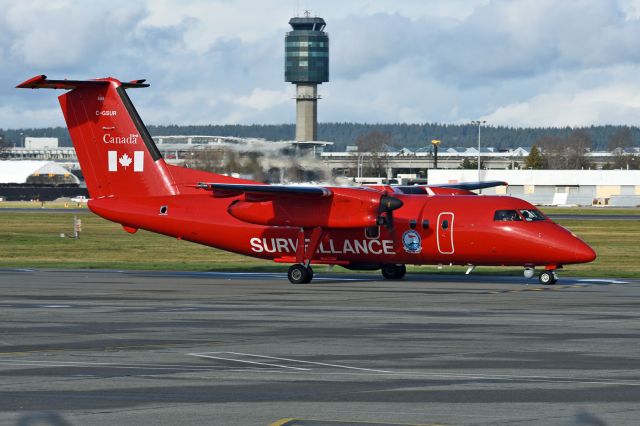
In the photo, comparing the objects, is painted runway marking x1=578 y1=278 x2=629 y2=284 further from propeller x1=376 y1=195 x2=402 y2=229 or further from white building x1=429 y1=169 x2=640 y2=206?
white building x1=429 y1=169 x2=640 y2=206

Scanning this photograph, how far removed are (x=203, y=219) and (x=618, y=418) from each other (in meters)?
26.0

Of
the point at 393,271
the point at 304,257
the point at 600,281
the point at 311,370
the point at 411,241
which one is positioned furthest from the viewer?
the point at 393,271

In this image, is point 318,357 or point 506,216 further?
point 506,216

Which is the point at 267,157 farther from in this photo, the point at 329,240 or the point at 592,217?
the point at 592,217

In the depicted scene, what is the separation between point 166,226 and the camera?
37.0m

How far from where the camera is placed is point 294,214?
3522cm

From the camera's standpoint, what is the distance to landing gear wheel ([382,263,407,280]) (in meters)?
37.4

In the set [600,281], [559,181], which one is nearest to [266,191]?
[600,281]

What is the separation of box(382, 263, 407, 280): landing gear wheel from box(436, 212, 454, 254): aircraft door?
2.88 meters

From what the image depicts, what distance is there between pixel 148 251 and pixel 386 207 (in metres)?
24.7

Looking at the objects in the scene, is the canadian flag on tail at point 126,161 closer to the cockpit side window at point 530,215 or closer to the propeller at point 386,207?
the propeller at point 386,207

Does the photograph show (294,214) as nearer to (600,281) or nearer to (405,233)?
(405,233)

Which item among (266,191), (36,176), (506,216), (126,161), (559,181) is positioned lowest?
(36,176)

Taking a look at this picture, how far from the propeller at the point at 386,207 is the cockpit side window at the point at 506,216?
10.5ft
